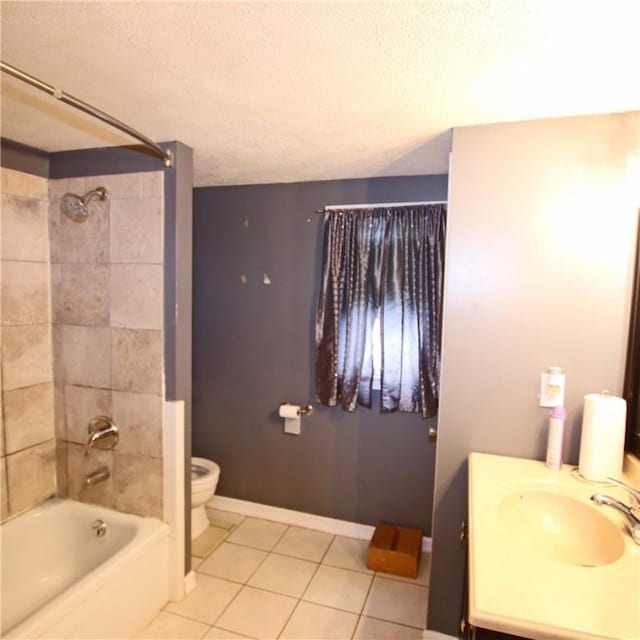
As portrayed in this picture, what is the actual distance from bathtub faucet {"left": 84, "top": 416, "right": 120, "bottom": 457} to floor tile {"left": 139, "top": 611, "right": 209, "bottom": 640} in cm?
87

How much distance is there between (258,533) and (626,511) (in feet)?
7.16

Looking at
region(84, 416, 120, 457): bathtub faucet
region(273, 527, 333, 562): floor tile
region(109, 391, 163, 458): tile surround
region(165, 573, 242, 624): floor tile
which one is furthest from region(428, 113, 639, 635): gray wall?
region(84, 416, 120, 457): bathtub faucet

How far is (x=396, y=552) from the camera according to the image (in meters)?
2.26

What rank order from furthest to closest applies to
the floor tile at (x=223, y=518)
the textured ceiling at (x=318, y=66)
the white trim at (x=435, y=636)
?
the floor tile at (x=223, y=518) → the white trim at (x=435, y=636) → the textured ceiling at (x=318, y=66)

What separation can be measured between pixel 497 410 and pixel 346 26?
4.78ft

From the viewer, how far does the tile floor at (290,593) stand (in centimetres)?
189

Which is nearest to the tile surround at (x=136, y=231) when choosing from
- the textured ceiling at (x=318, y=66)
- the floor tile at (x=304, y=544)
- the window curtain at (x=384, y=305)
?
the textured ceiling at (x=318, y=66)

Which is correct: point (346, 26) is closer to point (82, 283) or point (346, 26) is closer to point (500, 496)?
point (500, 496)

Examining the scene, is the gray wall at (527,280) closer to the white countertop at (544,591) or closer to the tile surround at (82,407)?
the white countertop at (544,591)

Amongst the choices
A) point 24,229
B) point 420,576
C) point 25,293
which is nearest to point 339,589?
point 420,576

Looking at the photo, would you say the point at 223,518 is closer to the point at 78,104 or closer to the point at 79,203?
the point at 79,203

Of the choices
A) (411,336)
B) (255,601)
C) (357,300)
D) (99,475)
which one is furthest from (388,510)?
(99,475)

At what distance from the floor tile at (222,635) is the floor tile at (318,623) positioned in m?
0.21

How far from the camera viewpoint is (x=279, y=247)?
8.76 feet
